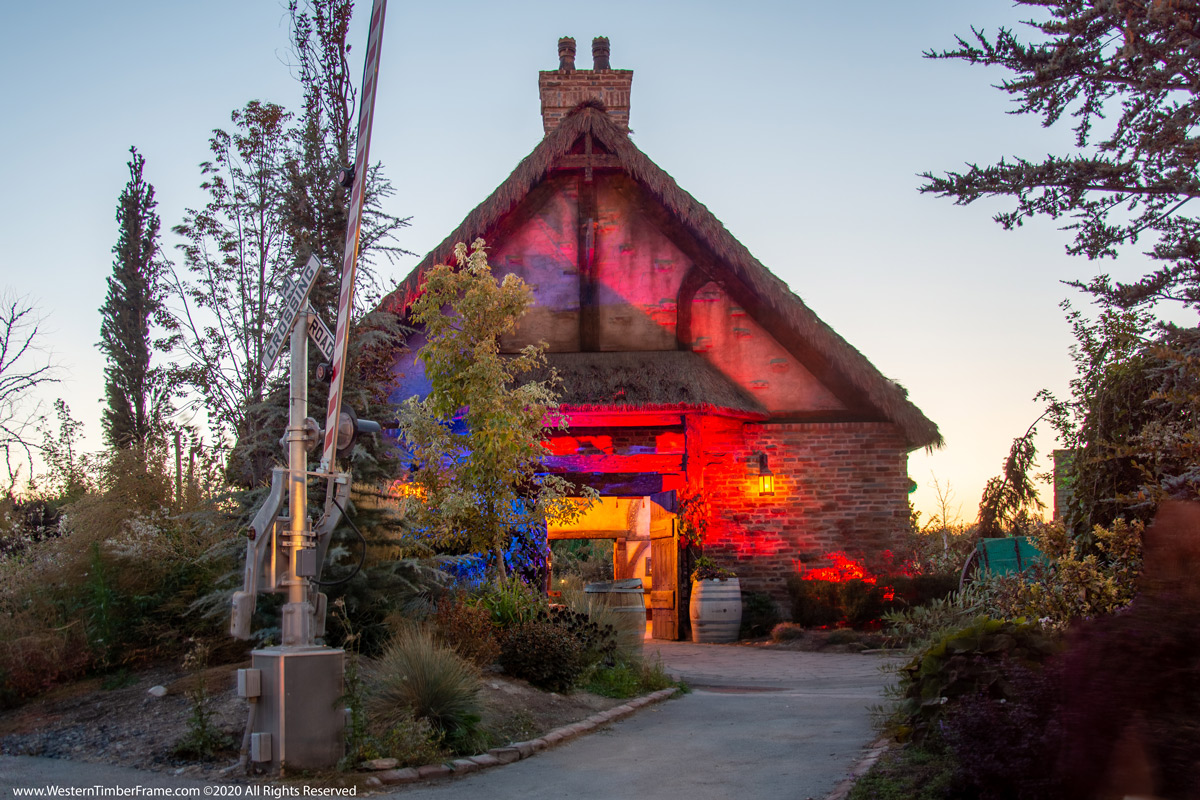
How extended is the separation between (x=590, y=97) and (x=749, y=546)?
7.12 meters

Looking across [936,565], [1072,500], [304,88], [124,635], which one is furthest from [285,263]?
[1072,500]

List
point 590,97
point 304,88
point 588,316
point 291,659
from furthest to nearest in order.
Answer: point 590,97 < point 588,316 < point 304,88 < point 291,659

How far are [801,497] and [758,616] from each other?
172 cm

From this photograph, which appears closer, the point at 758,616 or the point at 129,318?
the point at 758,616

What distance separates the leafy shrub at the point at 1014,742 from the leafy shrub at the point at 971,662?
1.83ft

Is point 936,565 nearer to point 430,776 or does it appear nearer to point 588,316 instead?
point 588,316

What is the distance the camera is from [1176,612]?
121 inches

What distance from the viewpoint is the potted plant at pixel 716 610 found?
13.8 metres

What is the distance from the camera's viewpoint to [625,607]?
10.4m

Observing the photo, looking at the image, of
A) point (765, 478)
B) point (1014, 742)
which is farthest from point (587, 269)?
point (1014, 742)

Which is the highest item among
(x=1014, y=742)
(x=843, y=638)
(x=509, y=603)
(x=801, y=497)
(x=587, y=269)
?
(x=587, y=269)

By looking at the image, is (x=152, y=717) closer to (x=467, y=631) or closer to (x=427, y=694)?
(x=427, y=694)

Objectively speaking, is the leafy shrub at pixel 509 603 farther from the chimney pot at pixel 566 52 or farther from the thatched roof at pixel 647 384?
the chimney pot at pixel 566 52

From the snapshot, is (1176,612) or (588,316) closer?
(1176,612)
